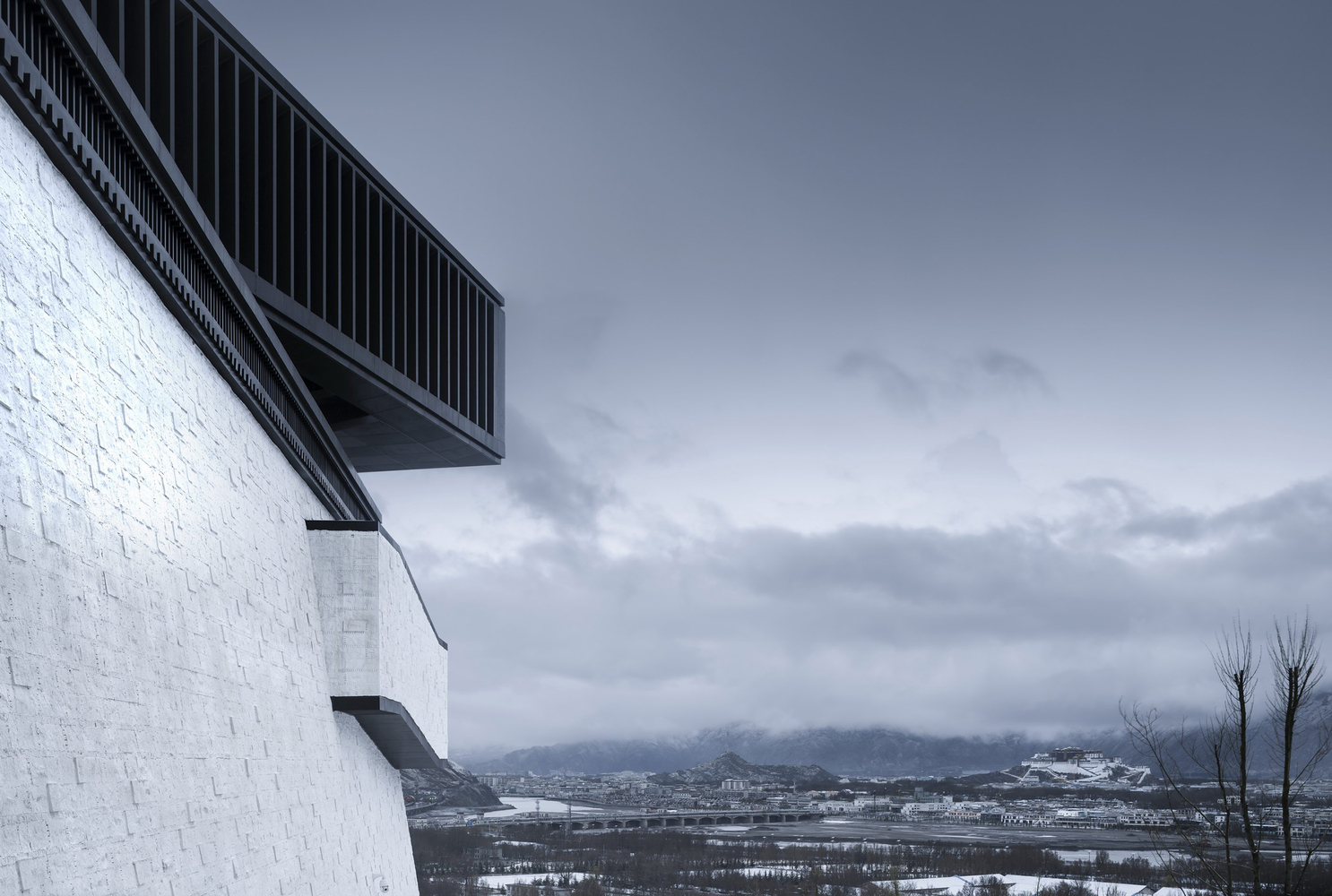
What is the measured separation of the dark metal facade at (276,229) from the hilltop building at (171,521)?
5 centimetres

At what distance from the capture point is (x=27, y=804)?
20.6 ft

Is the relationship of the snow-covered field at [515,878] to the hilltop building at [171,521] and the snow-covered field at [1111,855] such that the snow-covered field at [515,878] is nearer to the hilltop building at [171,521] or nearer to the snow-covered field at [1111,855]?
the snow-covered field at [1111,855]

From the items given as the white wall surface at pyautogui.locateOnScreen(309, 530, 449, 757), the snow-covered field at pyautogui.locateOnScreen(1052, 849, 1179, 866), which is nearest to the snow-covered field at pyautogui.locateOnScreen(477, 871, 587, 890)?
the snow-covered field at pyautogui.locateOnScreen(1052, 849, 1179, 866)

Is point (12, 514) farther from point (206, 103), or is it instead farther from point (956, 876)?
point (956, 876)

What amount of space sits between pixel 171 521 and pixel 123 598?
5.14ft

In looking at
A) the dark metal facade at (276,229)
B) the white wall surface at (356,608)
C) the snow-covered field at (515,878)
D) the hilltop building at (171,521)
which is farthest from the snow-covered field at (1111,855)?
the hilltop building at (171,521)

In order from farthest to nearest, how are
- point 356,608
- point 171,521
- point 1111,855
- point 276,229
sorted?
point 1111,855, point 276,229, point 356,608, point 171,521

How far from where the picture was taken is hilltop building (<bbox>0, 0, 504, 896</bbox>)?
22.6 feet

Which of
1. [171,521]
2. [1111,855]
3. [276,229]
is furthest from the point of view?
[1111,855]

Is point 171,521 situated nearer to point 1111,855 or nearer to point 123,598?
point 123,598

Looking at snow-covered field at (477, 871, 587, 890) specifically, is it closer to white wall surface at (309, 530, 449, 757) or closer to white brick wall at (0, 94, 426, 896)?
white wall surface at (309, 530, 449, 757)

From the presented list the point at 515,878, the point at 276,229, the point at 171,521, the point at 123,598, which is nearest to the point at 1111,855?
the point at 515,878

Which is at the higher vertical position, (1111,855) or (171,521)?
(171,521)

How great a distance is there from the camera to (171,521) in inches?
380
